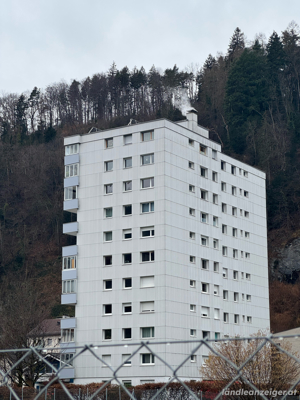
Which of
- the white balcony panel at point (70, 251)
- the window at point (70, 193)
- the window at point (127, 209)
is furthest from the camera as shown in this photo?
the window at point (70, 193)

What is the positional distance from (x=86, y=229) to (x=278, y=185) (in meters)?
51.5

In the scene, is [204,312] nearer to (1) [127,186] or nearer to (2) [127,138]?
(1) [127,186]

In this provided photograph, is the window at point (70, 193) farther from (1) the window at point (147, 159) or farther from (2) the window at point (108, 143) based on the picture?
(1) the window at point (147, 159)

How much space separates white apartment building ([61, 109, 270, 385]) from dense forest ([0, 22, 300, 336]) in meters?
23.3

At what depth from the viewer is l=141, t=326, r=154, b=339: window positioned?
225 feet

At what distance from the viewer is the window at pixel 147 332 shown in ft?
225

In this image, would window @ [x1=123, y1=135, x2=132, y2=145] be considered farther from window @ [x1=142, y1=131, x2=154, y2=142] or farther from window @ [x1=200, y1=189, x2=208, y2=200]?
window @ [x1=200, y1=189, x2=208, y2=200]

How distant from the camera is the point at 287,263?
10762 cm

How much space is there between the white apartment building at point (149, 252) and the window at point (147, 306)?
125mm

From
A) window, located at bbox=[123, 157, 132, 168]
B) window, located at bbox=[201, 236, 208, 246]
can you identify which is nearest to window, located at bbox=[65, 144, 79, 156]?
window, located at bbox=[123, 157, 132, 168]

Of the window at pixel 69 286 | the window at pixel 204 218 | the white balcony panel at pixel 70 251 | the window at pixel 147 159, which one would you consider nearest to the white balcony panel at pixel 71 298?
the window at pixel 69 286

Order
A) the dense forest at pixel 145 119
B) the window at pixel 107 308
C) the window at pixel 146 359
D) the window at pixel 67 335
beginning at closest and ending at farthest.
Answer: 1. the window at pixel 146 359
2. the window at pixel 107 308
3. the window at pixel 67 335
4. the dense forest at pixel 145 119

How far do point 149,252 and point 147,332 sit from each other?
8.60m

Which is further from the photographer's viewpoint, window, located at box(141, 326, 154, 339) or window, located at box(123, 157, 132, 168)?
window, located at box(123, 157, 132, 168)
